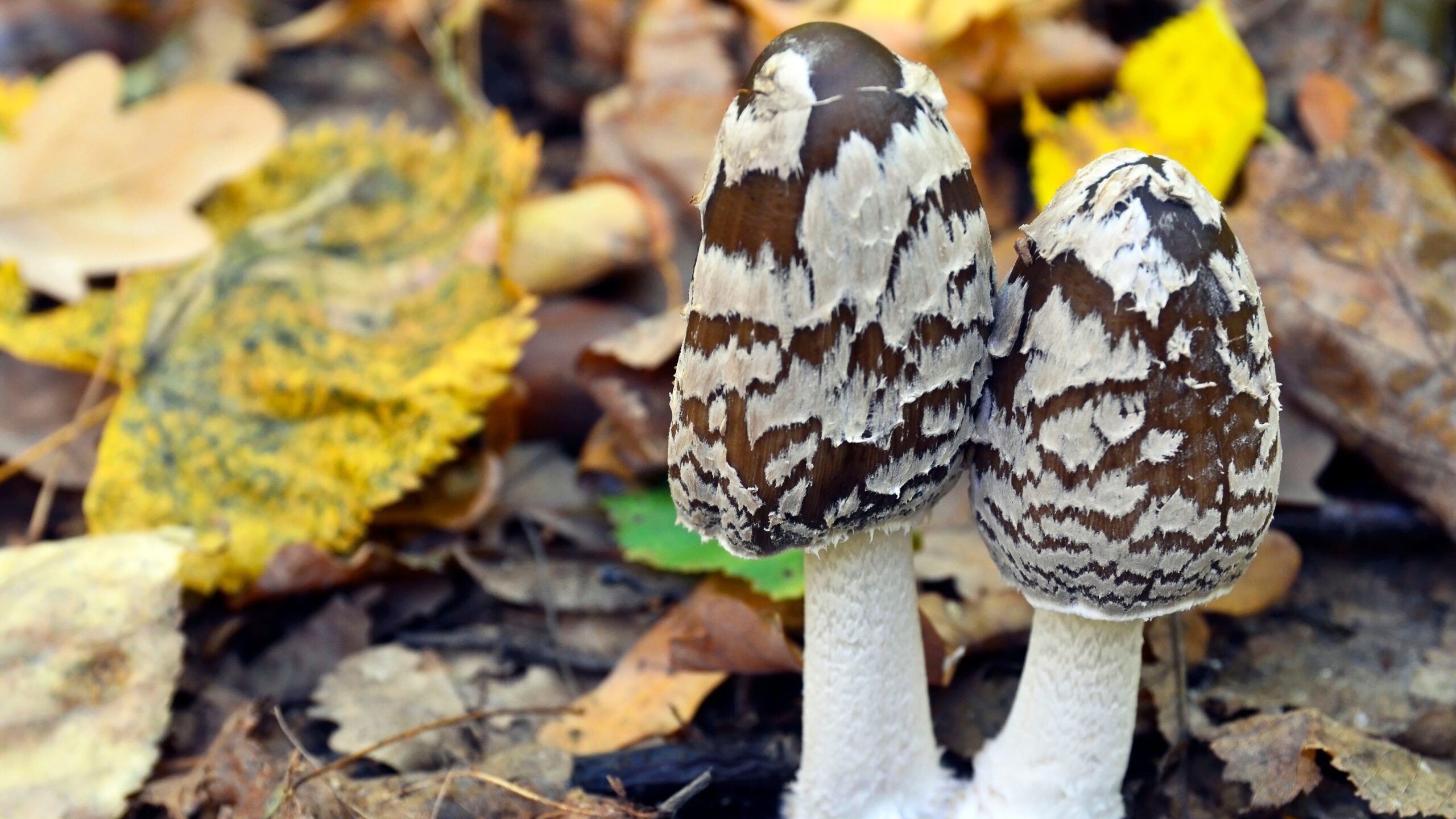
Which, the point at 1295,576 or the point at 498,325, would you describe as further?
the point at 498,325

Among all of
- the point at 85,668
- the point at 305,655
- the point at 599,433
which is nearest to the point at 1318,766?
the point at 599,433

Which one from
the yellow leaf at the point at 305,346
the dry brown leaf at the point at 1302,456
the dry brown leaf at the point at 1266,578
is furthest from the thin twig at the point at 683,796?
the dry brown leaf at the point at 1302,456

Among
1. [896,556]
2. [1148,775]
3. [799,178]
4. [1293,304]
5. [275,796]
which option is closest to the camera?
[799,178]

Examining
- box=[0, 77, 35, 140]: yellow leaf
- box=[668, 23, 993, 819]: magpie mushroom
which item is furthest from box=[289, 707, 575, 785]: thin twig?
box=[0, 77, 35, 140]: yellow leaf

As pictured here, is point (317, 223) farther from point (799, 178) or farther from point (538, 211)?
point (799, 178)

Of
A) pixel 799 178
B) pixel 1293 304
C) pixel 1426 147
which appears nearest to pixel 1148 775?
pixel 1293 304

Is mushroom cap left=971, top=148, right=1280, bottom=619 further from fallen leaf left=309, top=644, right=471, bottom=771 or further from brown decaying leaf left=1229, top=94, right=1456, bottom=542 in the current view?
fallen leaf left=309, top=644, right=471, bottom=771

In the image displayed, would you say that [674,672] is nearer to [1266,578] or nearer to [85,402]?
[1266,578]
